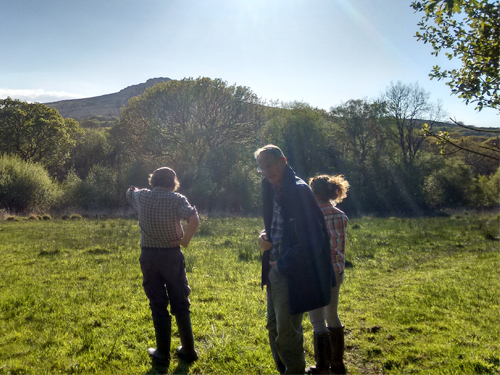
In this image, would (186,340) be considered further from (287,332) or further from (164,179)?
(164,179)

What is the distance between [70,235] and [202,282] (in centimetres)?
931

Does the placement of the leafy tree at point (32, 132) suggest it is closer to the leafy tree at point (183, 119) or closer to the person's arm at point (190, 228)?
the leafy tree at point (183, 119)

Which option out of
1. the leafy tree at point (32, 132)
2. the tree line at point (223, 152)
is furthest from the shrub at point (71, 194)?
the leafy tree at point (32, 132)

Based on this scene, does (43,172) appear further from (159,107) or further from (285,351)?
(285,351)

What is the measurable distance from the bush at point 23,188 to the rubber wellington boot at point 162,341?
2750cm

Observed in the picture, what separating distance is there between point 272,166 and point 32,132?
42.7 metres

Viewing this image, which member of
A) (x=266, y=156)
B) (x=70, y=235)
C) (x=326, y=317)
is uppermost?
(x=266, y=156)

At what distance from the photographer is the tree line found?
32.0m

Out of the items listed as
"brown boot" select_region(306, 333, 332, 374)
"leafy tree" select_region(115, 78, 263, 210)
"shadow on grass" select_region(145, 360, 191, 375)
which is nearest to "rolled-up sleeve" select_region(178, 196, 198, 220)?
"shadow on grass" select_region(145, 360, 191, 375)

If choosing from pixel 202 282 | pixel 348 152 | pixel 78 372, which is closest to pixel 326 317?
pixel 78 372

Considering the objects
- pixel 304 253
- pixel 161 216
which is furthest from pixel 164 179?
pixel 304 253

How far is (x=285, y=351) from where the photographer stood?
3.19 m

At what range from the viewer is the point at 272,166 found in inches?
130

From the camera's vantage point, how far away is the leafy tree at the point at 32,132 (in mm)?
37000
